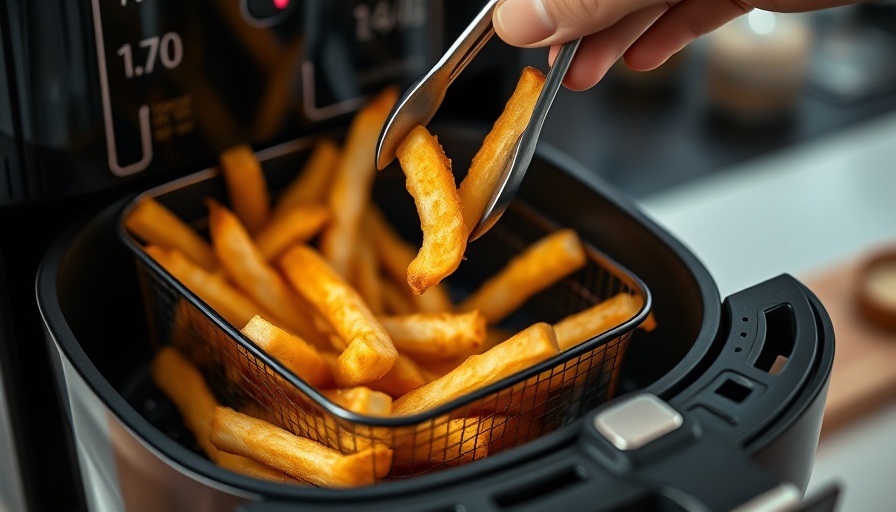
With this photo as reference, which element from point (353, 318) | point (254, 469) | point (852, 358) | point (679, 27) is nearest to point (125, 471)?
point (254, 469)

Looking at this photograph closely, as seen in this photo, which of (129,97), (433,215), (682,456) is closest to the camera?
(682,456)

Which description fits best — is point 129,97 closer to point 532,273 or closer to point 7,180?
point 7,180

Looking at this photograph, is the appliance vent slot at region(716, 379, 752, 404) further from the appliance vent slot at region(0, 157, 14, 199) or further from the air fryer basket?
the appliance vent slot at region(0, 157, 14, 199)

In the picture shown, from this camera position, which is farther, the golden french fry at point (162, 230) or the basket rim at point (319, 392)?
the golden french fry at point (162, 230)

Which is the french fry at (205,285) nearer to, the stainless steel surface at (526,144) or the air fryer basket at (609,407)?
the air fryer basket at (609,407)

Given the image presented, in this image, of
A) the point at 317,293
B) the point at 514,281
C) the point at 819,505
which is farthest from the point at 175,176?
the point at 819,505

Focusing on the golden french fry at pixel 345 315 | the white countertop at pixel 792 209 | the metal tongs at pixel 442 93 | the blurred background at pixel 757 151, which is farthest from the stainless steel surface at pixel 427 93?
the white countertop at pixel 792 209
